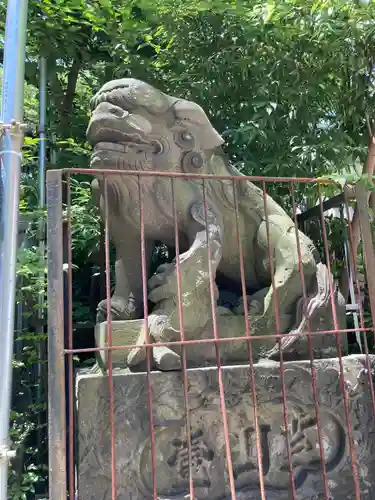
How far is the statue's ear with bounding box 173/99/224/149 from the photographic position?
2627mm

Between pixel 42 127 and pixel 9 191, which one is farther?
pixel 42 127

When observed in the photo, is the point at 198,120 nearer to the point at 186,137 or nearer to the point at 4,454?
the point at 186,137

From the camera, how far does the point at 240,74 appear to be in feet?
12.9

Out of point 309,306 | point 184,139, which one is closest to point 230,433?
point 309,306

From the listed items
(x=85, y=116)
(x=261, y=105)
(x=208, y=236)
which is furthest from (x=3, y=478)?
(x=85, y=116)

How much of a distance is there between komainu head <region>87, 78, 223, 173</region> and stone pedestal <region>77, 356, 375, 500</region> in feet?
3.56

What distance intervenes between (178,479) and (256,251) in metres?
1.28

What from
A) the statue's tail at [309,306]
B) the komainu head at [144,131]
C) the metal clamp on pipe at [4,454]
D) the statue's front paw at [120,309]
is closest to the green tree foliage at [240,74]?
the statue's front paw at [120,309]

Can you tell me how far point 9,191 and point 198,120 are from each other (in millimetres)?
1174

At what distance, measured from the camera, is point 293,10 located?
3.50m

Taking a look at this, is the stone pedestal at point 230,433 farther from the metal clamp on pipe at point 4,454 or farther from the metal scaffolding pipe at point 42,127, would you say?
the metal scaffolding pipe at point 42,127

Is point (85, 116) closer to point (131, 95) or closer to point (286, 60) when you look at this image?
point (286, 60)

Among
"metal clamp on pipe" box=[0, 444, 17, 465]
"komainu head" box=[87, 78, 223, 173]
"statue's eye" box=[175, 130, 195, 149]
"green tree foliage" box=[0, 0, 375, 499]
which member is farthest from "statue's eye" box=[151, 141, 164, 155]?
"metal clamp on pipe" box=[0, 444, 17, 465]

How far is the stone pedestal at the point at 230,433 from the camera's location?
2.07 m
